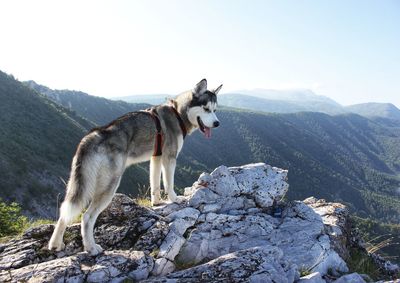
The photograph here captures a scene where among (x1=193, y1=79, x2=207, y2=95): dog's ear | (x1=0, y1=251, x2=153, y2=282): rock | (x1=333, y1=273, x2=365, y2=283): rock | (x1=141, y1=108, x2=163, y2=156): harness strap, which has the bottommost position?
(x1=333, y1=273, x2=365, y2=283): rock

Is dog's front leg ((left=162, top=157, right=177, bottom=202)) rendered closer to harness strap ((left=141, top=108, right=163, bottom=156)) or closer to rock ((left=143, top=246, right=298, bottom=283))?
harness strap ((left=141, top=108, right=163, bottom=156))

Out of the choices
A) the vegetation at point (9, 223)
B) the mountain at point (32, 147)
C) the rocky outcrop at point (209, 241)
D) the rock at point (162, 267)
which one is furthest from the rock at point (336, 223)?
the mountain at point (32, 147)

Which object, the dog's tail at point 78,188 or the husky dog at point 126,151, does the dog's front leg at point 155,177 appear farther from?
the dog's tail at point 78,188

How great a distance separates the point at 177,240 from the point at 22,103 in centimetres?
9681

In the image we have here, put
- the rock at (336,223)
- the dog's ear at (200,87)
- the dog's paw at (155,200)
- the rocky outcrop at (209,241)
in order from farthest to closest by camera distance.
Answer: the dog's paw at (155,200), the dog's ear at (200,87), the rock at (336,223), the rocky outcrop at (209,241)

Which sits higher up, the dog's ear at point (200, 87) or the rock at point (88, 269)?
the dog's ear at point (200, 87)

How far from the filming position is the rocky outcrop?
19.9 feet

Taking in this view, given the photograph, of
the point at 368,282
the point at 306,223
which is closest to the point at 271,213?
the point at 306,223

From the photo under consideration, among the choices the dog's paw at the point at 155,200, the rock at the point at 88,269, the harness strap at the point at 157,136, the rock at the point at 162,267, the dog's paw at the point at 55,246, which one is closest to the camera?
the rock at the point at 88,269

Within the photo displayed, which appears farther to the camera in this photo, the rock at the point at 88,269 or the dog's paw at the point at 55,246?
the dog's paw at the point at 55,246

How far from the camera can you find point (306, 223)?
8758 millimetres

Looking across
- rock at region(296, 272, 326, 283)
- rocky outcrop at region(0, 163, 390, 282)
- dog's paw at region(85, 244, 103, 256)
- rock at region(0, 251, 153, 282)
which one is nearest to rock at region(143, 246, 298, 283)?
rocky outcrop at region(0, 163, 390, 282)

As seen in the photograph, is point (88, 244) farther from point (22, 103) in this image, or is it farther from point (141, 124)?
point (22, 103)

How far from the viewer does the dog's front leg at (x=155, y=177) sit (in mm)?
9359
